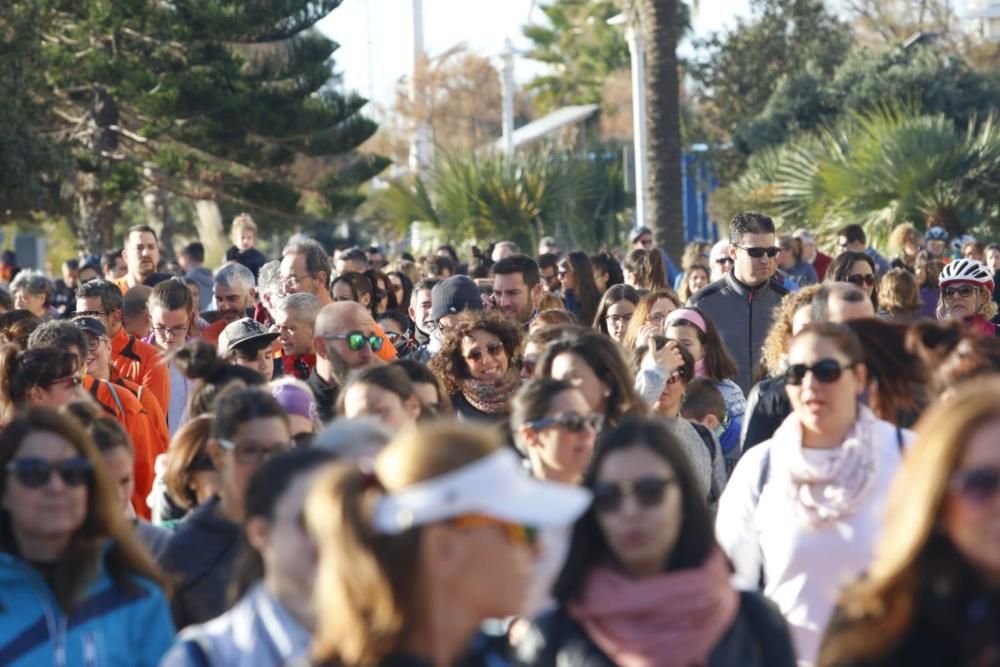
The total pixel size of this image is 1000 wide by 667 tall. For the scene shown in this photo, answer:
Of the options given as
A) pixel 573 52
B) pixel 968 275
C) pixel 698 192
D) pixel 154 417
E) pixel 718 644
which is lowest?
pixel 718 644

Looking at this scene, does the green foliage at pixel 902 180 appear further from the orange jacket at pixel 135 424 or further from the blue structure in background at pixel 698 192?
the orange jacket at pixel 135 424

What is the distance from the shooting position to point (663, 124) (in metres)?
25.3

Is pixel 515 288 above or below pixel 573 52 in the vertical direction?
below

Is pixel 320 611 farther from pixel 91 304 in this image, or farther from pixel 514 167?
pixel 514 167

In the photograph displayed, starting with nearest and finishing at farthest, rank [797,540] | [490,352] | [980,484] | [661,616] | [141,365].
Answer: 1. [980,484]
2. [661,616]
3. [797,540]
4. [490,352]
5. [141,365]

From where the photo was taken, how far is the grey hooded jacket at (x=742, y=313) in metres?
11.2

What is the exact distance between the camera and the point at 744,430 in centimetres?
720

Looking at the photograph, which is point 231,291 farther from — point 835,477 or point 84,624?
point 84,624

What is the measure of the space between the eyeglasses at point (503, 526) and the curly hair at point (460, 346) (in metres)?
4.85

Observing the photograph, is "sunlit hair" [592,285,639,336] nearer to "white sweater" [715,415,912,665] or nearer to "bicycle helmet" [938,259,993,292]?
"bicycle helmet" [938,259,993,292]

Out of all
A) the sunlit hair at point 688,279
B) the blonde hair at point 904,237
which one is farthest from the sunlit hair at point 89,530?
the blonde hair at point 904,237

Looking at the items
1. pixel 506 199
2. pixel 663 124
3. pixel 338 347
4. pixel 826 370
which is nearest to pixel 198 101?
pixel 506 199

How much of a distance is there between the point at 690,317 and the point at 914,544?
225 inches

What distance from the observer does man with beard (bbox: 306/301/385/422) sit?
27.2 feet
